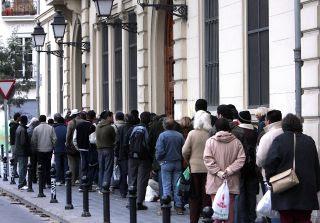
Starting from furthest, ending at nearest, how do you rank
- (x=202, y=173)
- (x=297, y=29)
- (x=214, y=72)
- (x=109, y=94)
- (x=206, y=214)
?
1. (x=109, y=94)
2. (x=214, y=72)
3. (x=202, y=173)
4. (x=297, y=29)
5. (x=206, y=214)

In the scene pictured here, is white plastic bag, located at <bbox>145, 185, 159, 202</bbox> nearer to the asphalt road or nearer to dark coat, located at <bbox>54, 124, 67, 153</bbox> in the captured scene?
the asphalt road

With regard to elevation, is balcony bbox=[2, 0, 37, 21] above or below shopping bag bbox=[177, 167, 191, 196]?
above

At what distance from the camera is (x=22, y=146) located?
23156 millimetres

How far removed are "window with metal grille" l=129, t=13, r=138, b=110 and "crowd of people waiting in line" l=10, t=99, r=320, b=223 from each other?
279 cm

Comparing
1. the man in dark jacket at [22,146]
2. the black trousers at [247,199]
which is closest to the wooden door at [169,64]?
the man in dark jacket at [22,146]

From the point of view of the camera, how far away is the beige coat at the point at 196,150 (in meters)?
13.9

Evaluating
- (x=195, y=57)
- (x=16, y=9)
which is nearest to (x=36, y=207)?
(x=195, y=57)

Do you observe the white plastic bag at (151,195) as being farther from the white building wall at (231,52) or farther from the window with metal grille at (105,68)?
the window with metal grille at (105,68)

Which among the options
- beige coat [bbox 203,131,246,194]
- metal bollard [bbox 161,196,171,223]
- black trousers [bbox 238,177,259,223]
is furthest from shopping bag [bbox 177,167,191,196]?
metal bollard [bbox 161,196,171,223]

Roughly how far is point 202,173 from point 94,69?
16.9 m

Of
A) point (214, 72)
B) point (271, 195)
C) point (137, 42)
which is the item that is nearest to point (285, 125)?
point (271, 195)

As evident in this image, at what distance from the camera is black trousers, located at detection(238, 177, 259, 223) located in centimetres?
1341

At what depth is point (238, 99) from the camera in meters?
18.4

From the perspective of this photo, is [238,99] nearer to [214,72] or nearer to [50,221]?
[214,72]
